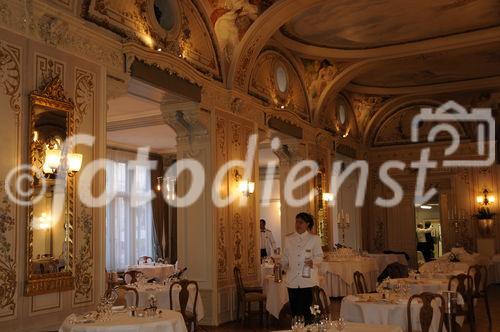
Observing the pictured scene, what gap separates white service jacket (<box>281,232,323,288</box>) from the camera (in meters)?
6.47

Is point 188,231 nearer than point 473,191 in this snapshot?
Yes

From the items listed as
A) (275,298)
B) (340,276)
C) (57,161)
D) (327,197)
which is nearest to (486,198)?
(327,197)

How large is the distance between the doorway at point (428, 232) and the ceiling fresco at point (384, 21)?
7769mm

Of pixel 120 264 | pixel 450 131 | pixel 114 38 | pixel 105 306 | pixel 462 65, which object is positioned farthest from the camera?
pixel 450 131

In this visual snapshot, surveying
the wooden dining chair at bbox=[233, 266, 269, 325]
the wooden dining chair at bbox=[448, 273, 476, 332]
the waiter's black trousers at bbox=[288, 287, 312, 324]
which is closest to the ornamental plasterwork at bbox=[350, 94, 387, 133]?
the wooden dining chair at bbox=[233, 266, 269, 325]

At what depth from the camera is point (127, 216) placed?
1611cm

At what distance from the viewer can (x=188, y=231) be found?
9078mm

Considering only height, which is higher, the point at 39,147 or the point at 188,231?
the point at 39,147

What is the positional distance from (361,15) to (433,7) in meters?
1.30

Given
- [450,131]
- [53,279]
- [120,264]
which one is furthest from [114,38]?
[450,131]

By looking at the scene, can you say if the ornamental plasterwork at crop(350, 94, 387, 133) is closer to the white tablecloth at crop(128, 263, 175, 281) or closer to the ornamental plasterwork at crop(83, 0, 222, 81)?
the white tablecloth at crop(128, 263, 175, 281)

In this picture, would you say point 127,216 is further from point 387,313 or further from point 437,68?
point 387,313

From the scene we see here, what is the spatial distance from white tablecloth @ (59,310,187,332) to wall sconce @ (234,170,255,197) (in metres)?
4.65

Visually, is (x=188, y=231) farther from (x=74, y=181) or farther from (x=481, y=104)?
(x=481, y=104)
